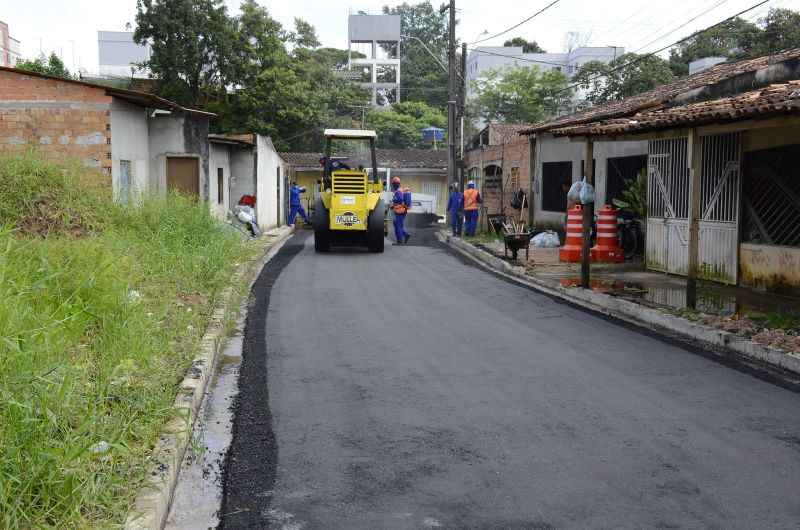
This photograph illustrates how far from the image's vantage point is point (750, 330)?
32.4 feet

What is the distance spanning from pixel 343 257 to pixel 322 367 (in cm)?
1232

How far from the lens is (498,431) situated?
6.25 m

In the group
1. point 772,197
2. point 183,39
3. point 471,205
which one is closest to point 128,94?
point 471,205

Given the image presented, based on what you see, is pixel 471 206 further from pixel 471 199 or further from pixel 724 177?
pixel 724 177

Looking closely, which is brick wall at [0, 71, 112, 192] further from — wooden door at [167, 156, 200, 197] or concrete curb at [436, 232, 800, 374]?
concrete curb at [436, 232, 800, 374]

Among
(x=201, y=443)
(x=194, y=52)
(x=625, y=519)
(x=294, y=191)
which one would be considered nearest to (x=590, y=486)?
(x=625, y=519)

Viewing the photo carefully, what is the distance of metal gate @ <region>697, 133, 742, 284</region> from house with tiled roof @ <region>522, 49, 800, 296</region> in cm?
2

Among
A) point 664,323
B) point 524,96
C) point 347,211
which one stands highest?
point 524,96

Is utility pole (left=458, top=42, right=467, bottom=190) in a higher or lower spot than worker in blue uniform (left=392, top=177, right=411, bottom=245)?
higher

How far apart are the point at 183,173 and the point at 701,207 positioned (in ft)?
44.6

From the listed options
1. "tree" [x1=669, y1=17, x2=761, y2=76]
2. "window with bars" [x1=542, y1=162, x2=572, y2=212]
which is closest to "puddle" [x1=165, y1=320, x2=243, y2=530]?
"window with bars" [x1=542, y1=162, x2=572, y2=212]

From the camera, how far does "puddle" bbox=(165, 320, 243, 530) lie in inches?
191

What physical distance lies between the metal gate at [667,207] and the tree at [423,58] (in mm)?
55548

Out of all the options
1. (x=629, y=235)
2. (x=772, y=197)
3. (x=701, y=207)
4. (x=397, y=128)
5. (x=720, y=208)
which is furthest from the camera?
(x=397, y=128)
